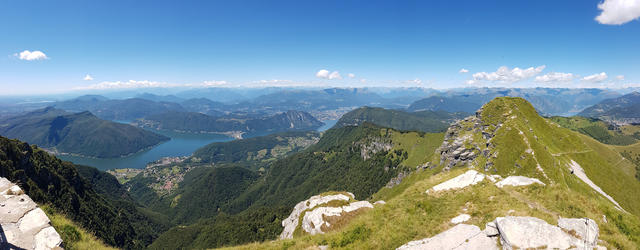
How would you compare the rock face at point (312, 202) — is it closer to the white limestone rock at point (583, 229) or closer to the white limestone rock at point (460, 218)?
the white limestone rock at point (460, 218)

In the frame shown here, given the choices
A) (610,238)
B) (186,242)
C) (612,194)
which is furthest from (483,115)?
(186,242)

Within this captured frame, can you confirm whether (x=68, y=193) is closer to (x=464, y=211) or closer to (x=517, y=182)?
(x=464, y=211)

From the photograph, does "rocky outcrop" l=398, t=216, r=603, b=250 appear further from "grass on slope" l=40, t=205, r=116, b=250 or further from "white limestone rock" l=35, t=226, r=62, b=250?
"grass on slope" l=40, t=205, r=116, b=250

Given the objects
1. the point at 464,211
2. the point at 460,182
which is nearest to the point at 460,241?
the point at 464,211

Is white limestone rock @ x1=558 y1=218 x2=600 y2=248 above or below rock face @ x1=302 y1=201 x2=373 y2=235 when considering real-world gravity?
above

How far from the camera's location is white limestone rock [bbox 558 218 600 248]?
12.5 m

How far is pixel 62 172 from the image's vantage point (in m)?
119

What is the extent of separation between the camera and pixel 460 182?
1074 inches

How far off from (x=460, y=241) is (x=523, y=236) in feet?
10.3

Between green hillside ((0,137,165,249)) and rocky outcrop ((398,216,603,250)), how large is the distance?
2720 cm

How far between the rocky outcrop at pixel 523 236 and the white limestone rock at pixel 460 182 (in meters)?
12.3

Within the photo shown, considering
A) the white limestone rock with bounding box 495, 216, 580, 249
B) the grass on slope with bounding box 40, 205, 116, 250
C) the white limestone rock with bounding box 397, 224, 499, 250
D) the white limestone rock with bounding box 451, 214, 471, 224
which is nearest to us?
the white limestone rock with bounding box 495, 216, 580, 249

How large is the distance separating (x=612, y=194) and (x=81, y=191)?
9396 inches

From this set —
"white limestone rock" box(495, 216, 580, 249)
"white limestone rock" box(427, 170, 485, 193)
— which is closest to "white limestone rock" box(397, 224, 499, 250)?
"white limestone rock" box(495, 216, 580, 249)
